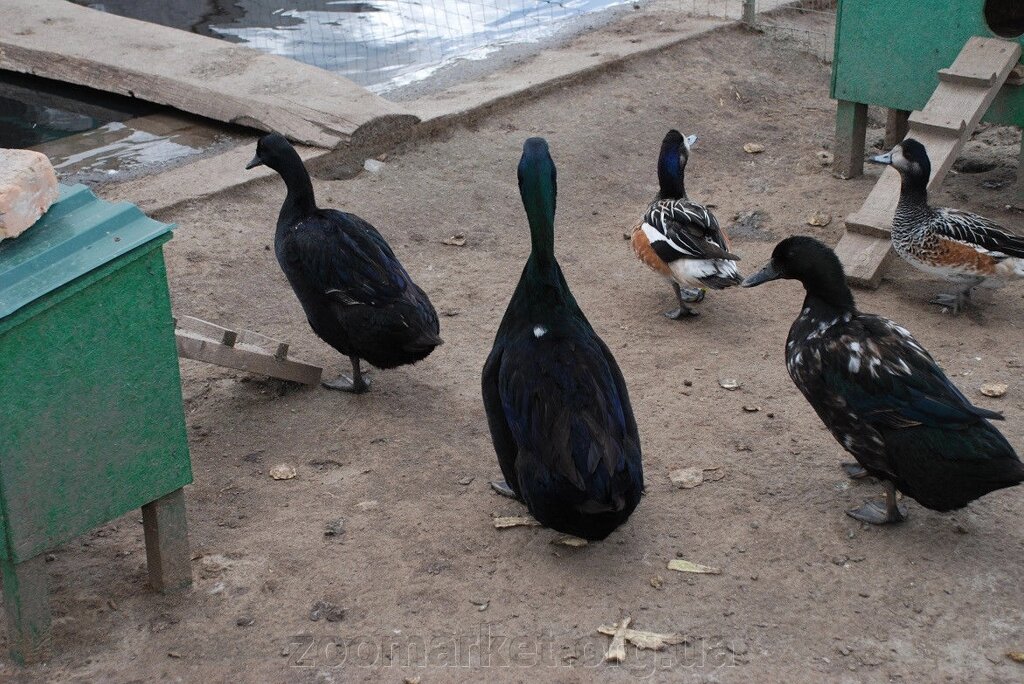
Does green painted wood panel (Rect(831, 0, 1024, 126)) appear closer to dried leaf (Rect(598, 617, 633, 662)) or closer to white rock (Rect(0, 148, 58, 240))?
dried leaf (Rect(598, 617, 633, 662))

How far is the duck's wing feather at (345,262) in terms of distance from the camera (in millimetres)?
5141

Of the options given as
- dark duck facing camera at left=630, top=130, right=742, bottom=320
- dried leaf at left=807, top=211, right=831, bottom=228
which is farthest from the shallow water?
dark duck facing camera at left=630, top=130, right=742, bottom=320

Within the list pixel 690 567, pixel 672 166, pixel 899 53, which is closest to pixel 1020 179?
pixel 899 53

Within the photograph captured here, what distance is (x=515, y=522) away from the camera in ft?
14.3

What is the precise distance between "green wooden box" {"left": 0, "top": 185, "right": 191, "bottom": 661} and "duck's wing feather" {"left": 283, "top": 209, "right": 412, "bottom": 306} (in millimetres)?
1555

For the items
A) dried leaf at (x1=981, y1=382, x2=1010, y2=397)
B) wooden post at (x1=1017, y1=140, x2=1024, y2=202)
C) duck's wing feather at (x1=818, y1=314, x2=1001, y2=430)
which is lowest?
dried leaf at (x1=981, y1=382, x2=1010, y2=397)

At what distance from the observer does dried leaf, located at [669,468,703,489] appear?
181 inches

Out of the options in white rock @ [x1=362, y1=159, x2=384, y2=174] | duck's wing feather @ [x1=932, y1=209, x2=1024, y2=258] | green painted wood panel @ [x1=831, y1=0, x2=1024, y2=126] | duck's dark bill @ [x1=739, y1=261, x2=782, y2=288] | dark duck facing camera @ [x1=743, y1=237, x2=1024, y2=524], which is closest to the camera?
dark duck facing camera @ [x1=743, y1=237, x2=1024, y2=524]

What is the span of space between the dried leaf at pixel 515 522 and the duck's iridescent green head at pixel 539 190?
1.01 meters

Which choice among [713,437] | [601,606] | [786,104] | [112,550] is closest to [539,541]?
[601,606]

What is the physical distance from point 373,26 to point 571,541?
7768 millimetres

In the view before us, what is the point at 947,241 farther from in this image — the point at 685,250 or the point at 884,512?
the point at 884,512

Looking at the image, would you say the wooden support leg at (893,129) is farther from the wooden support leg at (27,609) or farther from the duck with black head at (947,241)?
the wooden support leg at (27,609)

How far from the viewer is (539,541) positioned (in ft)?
13.9
